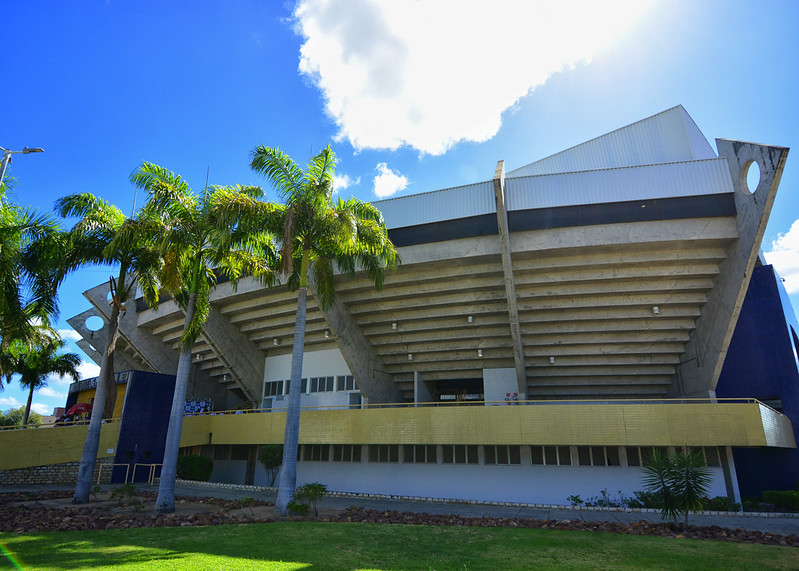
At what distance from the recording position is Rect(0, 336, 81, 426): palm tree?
121 ft

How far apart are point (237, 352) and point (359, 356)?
10.7 metres

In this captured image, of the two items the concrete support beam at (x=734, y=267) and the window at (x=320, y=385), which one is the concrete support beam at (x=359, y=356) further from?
the concrete support beam at (x=734, y=267)

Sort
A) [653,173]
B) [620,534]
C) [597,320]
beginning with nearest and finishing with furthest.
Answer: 1. [620,534]
2. [653,173]
3. [597,320]

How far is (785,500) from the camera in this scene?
19.9 meters

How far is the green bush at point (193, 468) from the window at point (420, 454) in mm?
12825

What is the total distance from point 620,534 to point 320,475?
18.4m

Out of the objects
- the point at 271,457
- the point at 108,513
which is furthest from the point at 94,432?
the point at 271,457

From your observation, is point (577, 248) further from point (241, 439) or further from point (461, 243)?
point (241, 439)

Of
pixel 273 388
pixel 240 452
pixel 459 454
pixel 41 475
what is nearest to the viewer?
pixel 41 475

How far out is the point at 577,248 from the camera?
73.4 feet

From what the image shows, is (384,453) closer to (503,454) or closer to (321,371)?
(503,454)

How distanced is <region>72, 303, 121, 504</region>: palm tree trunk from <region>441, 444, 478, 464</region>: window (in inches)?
607

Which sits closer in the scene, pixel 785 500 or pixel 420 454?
pixel 785 500

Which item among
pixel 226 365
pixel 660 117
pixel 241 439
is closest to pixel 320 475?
pixel 241 439
